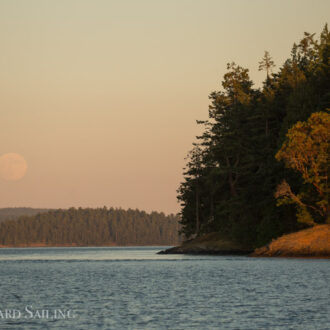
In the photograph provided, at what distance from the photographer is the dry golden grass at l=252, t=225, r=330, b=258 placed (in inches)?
3187

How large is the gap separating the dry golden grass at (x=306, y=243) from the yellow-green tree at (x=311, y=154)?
276 cm

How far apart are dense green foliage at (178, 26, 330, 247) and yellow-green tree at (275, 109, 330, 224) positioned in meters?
2.77

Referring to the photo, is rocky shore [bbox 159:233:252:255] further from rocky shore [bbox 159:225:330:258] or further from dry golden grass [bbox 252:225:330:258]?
dry golden grass [bbox 252:225:330:258]

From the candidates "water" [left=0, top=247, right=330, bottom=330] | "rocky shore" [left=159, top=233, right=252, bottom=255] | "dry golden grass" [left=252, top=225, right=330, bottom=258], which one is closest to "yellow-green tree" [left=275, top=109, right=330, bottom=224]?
"dry golden grass" [left=252, top=225, right=330, bottom=258]

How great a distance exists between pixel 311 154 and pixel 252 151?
84.8 feet

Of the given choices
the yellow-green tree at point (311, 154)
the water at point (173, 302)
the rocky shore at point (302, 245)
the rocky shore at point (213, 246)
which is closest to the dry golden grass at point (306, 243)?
the rocky shore at point (302, 245)

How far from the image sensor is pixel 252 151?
108062 millimetres

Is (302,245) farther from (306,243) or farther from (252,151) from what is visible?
(252,151)

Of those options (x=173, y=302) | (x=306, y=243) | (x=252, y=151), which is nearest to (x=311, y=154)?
(x=306, y=243)

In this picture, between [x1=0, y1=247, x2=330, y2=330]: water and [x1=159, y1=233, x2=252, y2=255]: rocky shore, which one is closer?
[x1=0, y1=247, x2=330, y2=330]: water

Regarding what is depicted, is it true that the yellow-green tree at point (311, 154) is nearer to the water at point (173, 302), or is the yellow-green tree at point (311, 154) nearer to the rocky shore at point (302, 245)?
the rocky shore at point (302, 245)

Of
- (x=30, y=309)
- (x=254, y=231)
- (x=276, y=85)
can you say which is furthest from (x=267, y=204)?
(x=30, y=309)

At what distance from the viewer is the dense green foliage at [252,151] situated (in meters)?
95.4

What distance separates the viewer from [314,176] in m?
83.2
